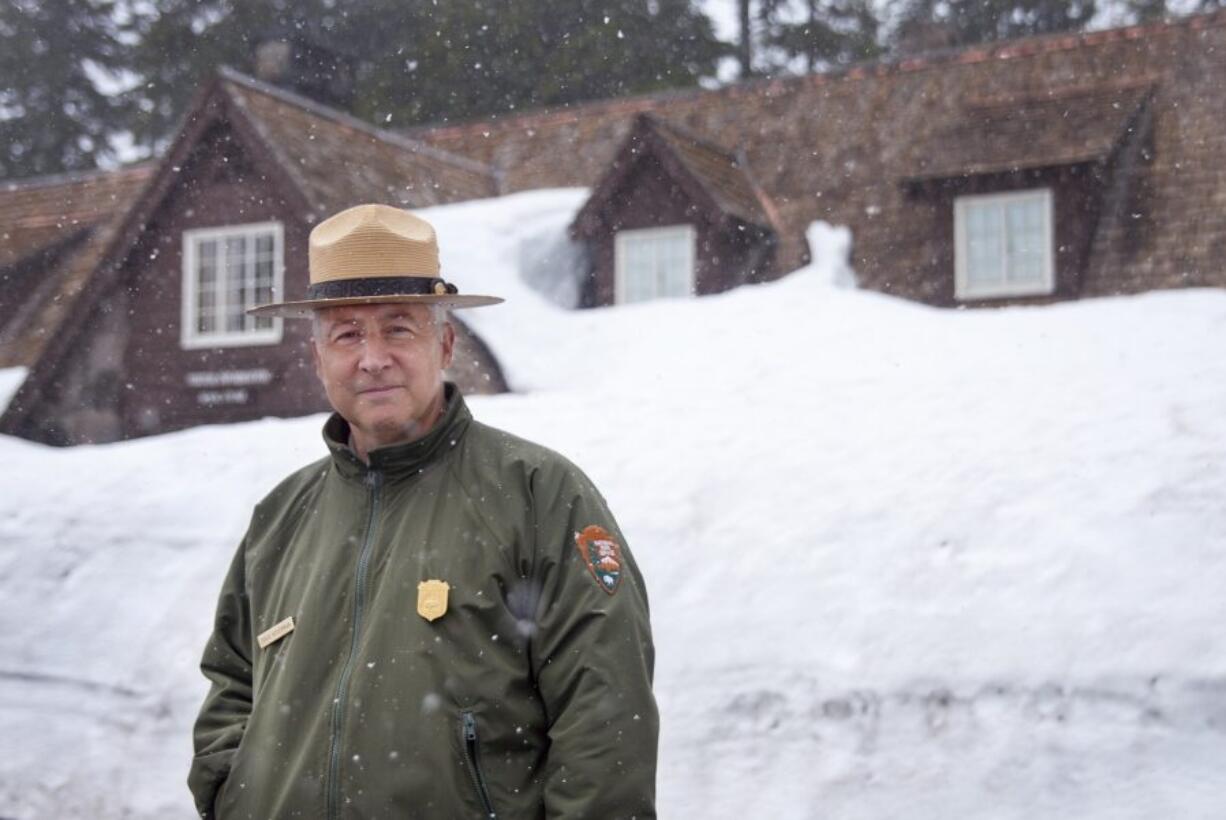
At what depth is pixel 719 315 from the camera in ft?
34.0

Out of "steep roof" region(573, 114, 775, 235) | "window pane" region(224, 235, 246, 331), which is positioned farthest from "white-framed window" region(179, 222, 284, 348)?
"steep roof" region(573, 114, 775, 235)

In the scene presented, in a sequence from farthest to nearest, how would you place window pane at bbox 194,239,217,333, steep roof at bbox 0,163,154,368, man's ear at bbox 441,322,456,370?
steep roof at bbox 0,163,154,368 → window pane at bbox 194,239,217,333 → man's ear at bbox 441,322,456,370

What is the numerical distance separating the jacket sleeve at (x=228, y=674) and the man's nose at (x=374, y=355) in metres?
0.56

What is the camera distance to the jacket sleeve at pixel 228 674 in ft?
9.70

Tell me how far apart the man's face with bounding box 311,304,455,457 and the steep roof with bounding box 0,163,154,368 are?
12.7 metres

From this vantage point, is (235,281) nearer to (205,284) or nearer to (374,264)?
(205,284)

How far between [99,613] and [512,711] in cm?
544

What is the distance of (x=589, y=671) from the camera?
252cm

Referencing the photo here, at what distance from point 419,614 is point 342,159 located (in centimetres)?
1161

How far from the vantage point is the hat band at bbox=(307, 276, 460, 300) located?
2906mm

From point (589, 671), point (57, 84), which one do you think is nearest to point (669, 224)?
point (589, 671)

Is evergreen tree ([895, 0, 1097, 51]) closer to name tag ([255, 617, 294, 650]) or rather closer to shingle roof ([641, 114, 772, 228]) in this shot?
shingle roof ([641, 114, 772, 228])

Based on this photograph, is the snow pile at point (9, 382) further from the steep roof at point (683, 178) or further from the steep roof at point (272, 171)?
the steep roof at point (683, 178)

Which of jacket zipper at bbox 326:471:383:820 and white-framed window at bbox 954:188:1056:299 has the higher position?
white-framed window at bbox 954:188:1056:299
